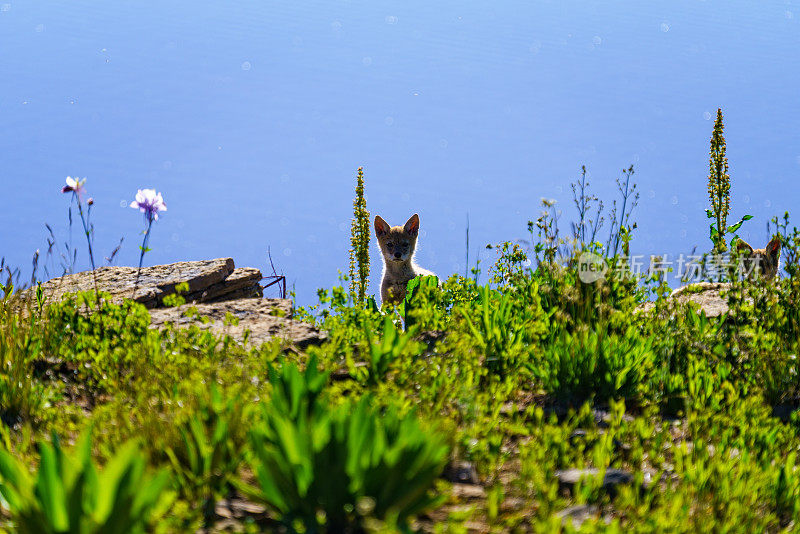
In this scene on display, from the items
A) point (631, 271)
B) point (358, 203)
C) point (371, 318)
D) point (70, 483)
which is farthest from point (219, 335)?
point (358, 203)

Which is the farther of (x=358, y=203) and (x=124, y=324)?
(x=358, y=203)

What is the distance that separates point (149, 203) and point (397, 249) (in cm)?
544

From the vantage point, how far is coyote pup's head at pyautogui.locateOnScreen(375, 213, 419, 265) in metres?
11.0

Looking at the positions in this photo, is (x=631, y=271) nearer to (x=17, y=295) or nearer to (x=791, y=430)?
(x=791, y=430)

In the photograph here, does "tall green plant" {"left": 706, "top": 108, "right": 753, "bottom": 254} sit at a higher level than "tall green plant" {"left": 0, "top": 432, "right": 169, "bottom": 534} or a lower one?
higher

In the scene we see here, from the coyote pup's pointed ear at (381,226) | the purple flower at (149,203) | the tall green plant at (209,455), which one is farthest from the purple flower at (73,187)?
the coyote pup's pointed ear at (381,226)

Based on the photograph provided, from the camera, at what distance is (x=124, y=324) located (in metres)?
→ 5.94

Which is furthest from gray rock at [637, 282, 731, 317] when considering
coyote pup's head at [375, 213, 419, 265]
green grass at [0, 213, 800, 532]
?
coyote pup's head at [375, 213, 419, 265]

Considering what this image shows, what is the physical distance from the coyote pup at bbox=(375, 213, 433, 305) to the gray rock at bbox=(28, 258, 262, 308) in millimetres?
2052

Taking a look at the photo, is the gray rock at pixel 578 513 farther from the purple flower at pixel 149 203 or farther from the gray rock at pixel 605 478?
the purple flower at pixel 149 203

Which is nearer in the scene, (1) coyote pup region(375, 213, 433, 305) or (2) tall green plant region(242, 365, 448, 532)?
(2) tall green plant region(242, 365, 448, 532)

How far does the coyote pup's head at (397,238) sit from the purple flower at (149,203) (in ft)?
16.9

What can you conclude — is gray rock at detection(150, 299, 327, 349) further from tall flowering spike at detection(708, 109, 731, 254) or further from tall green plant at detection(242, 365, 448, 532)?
tall flowering spike at detection(708, 109, 731, 254)

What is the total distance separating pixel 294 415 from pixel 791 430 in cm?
321
